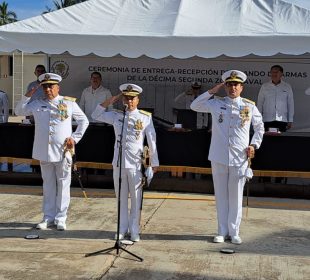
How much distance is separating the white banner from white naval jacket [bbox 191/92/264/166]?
5.19m

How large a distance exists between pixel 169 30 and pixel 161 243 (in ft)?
13.6

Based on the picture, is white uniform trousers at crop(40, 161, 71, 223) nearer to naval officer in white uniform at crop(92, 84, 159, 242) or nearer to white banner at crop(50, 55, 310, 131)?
naval officer in white uniform at crop(92, 84, 159, 242)

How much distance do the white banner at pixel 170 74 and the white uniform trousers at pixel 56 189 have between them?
5.22 metres

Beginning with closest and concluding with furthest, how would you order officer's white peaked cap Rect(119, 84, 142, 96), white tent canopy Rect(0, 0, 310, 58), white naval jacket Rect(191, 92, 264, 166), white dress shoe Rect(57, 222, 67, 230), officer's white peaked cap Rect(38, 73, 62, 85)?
1. officer's white peaked cap Rect(119, 84, 142, 96)
2. white naval jacket Rect(191, 92, 264, 166)
3. officer's white peaked cap Rect(38, 73, 62, 85)
4. white dress shoe Rect(57, 222, 67, 230)
5. white tent canopy Rect(0, 0, 310, 58)

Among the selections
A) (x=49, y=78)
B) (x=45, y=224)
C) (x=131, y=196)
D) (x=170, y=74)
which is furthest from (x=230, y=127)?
(x=170, y=74)

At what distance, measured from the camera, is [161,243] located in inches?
245

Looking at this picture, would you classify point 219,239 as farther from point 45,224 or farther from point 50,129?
point 50,129

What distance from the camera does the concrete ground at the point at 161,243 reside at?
17.2 feet

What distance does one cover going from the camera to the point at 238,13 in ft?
31.5

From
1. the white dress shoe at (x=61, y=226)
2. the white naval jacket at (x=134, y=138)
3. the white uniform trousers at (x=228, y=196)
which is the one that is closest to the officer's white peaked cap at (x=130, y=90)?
the white naval jacket at (x=134, y=138)

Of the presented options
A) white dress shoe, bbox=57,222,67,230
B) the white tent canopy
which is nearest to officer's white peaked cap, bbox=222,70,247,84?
the white tent canopy

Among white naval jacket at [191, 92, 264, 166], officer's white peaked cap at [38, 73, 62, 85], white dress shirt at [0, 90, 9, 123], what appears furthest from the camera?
white dress shirt at [0, 90, 9, 123]

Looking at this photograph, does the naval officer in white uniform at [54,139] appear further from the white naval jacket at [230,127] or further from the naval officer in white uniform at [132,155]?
the white naval jacket at [230,127]

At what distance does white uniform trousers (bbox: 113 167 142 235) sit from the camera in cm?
615
